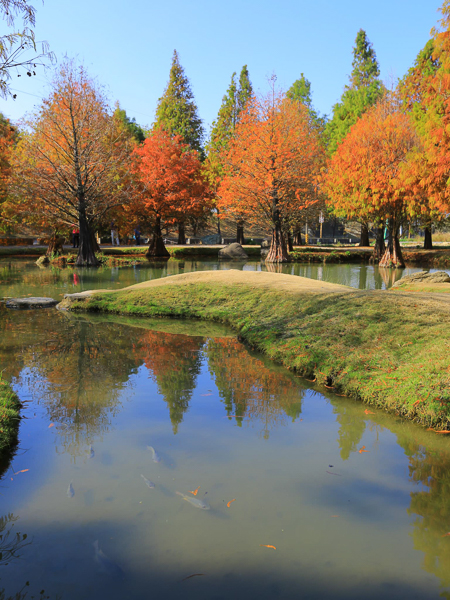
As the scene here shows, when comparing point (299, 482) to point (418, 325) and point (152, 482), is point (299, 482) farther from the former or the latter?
point (418, 325)

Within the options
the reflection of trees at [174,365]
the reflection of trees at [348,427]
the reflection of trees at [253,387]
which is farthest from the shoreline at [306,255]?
the reflection of trees at [348,427]

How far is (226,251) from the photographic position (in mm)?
32219

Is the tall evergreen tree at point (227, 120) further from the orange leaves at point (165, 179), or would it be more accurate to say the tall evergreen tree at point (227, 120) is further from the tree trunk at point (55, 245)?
the tree trunk at point (55, 245)

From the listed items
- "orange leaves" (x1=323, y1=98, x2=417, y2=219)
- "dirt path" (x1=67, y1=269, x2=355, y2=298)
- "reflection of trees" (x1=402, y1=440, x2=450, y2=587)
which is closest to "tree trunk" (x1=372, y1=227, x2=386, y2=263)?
"orange leaves" (x1=323, y1=98, x2=417, y2=219)

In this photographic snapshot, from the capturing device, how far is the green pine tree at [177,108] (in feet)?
147

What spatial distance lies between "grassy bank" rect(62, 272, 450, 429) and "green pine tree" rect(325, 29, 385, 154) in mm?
28485

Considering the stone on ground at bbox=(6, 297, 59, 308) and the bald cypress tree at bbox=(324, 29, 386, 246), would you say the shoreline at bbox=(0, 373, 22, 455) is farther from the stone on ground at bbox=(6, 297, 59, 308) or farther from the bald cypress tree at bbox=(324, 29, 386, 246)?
the bald cypress tree at bbox=(324, 29, 386, 246)

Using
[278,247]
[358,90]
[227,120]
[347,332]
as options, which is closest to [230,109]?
[227,120]

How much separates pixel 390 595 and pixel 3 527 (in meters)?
2.45

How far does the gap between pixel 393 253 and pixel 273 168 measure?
821 cm

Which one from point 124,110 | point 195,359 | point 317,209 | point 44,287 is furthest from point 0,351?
point 124,110

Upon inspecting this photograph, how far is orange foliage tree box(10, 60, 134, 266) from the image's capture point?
81.4 feet

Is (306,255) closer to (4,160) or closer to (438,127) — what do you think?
(438,127)

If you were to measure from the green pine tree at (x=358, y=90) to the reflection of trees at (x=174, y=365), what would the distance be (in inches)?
1225
